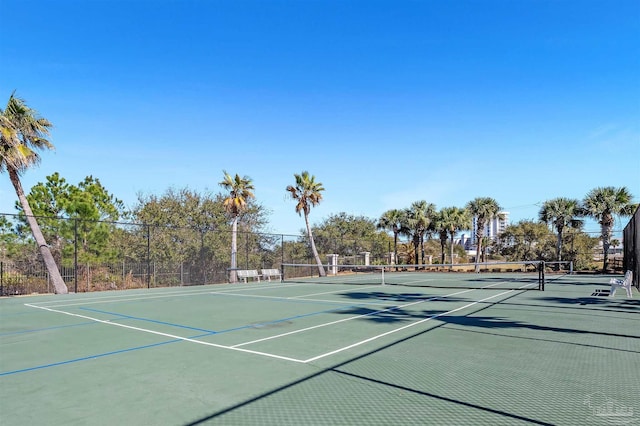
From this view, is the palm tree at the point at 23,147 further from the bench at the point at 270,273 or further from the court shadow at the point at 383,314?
the court shadow at the point at 383,314

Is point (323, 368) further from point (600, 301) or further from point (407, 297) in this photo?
point (600, 301)

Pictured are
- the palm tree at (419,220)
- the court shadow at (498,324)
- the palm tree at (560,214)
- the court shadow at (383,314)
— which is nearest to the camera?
the court shadow at (498,324)

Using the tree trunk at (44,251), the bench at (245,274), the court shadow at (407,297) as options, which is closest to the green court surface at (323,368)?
the court shadow at (407,297)

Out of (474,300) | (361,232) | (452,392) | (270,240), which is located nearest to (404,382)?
(452,392)

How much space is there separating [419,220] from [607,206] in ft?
50.3

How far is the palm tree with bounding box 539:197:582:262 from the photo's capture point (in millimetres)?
35312

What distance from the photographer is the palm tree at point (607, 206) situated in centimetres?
3133

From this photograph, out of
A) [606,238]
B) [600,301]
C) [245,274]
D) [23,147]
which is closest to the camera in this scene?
[600,301]

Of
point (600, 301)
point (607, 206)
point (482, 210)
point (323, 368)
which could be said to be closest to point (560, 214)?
point (607, 206)

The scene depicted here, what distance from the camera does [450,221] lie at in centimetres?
4100

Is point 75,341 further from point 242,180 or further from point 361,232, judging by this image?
point 361,232

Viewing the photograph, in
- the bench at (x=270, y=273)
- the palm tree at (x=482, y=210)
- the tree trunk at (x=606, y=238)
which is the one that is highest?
the palm tree at (x=482, y=210)

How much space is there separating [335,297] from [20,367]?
10.4 m

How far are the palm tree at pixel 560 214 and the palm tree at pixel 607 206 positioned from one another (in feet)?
6.93
